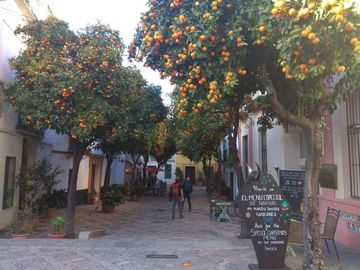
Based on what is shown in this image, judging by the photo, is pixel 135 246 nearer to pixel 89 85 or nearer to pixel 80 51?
pixel 89 85

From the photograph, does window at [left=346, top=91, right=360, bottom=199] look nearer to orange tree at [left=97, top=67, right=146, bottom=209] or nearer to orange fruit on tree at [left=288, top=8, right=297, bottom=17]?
orange fruit on tree at [left=288, top=8, right=297, bottom=17]

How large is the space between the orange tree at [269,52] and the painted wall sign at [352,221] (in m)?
2.84

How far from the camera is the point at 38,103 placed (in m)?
9.27

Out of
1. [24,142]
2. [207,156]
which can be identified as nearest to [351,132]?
[24,142]

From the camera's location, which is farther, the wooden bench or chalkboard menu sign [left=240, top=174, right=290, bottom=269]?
the wooden bench

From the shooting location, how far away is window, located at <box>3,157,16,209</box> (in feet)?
36.7

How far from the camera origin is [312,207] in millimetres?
5410

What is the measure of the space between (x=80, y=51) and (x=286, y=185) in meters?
6.34

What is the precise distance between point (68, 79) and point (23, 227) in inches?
155

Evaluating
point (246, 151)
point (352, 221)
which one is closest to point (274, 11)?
point (352, 221)

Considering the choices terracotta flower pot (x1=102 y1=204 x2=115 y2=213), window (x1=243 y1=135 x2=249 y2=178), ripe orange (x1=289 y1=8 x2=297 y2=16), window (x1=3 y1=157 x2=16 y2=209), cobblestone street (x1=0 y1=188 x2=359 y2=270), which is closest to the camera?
ripe orange (x1=289 y1=8 x2=297 y2=16)

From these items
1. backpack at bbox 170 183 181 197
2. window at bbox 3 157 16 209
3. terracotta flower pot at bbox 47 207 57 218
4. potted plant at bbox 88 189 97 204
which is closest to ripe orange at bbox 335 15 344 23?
window at bbox 3 157 16 209

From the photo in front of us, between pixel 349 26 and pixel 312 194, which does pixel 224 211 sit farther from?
pixel 349 26

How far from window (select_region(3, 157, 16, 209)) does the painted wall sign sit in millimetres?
9123
